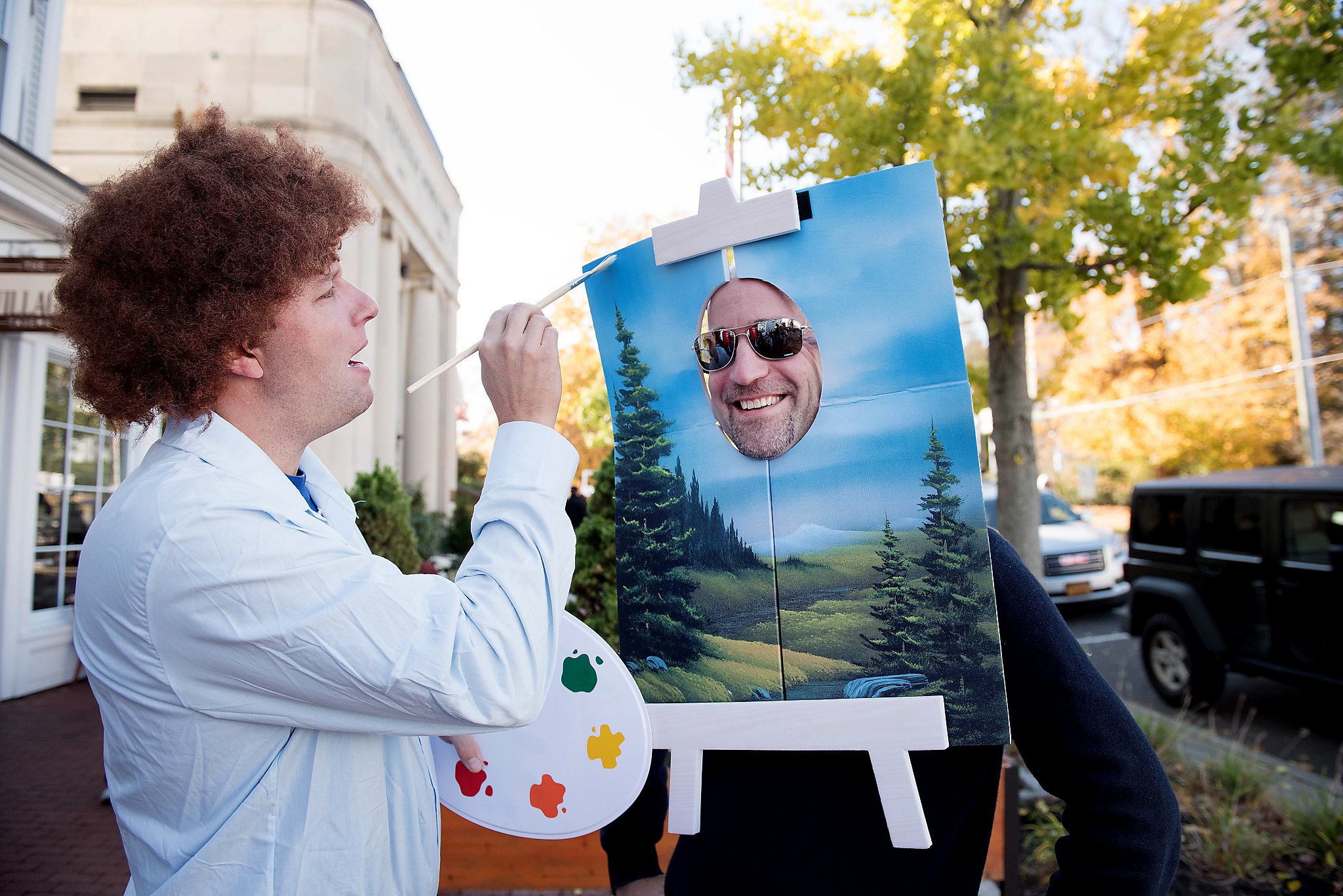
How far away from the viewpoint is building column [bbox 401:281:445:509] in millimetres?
15789

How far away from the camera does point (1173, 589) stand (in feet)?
20.7

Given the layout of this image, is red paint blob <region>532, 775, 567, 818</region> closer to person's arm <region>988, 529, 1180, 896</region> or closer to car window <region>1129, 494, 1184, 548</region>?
person's arm <region>988, 529, 1180, 896</region>

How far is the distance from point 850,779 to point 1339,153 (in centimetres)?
399

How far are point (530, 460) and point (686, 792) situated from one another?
2.05 feet

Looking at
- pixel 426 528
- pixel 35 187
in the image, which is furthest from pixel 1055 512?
pixel 35 187

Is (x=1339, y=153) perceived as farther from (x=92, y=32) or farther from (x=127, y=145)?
(x=92, y=32)

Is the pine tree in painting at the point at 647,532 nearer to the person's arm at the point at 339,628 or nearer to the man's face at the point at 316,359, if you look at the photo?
the person's arm at the point at 339,628

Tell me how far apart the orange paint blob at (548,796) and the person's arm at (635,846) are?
0.22 m

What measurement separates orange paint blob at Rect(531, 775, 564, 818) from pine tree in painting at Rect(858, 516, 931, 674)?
0.56 m

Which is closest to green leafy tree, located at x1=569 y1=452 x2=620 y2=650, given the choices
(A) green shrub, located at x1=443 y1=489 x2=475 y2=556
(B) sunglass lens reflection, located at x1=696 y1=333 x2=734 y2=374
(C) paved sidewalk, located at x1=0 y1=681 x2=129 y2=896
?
(C) paved sidewalk, located at x1=0 y1=681 x2=129 y2=896

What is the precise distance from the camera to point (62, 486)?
6.65 metres

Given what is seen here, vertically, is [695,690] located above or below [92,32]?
below

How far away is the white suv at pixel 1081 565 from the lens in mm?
9688

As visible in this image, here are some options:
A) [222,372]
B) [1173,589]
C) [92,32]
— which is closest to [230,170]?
[222,372]
